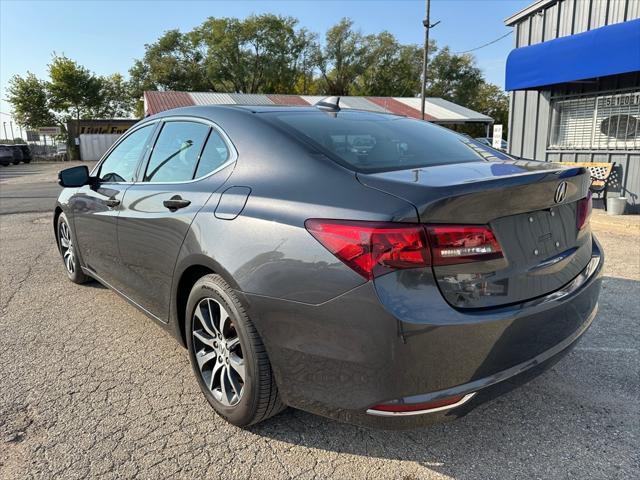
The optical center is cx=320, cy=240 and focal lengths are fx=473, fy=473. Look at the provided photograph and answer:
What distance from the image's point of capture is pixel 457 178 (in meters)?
1.94

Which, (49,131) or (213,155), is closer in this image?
(213,155)

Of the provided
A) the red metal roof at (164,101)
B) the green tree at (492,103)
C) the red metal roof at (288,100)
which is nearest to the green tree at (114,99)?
the red metal roof at (164,101)

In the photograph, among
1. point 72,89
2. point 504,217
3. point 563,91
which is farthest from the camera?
point 72,89

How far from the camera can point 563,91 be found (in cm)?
998

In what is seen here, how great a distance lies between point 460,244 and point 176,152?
75.9 inches

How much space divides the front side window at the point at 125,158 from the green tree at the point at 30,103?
5004cm

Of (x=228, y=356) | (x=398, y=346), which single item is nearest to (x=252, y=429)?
(x=228, y=356)

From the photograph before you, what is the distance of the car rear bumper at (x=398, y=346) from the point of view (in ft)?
5.54

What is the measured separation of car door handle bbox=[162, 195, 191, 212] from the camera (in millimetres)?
2531

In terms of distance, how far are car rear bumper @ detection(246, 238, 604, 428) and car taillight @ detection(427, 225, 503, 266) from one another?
0.28ft

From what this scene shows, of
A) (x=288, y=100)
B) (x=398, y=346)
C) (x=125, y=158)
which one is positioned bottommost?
(x=398, y=346)

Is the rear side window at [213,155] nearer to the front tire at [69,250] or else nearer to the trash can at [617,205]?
the front tire at [69,250]

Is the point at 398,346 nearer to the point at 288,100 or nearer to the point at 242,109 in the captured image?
the point at 242,109

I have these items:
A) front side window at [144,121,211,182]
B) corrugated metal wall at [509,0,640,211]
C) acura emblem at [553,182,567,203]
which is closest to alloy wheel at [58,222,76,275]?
front side window at [144,121,211,182]
